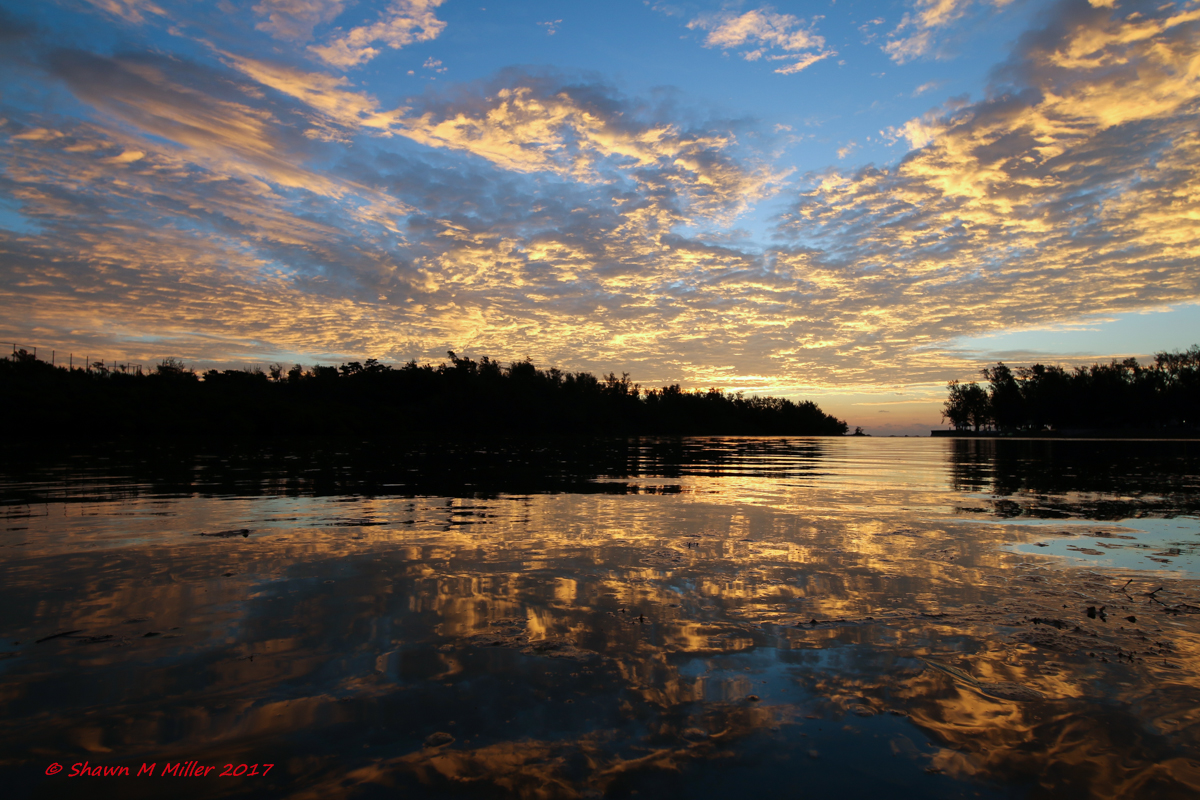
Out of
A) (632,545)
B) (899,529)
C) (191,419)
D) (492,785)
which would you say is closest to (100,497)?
(632,545)

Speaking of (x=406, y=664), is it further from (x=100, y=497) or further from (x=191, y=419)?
(x=191, y=419)

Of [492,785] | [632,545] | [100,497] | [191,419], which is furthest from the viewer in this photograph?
[191,419]

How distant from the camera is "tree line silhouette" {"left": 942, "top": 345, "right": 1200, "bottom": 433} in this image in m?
123

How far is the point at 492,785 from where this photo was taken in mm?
2975

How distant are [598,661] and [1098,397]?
171081mm

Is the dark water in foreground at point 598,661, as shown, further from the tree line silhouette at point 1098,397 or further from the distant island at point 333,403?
the tree line silhouette at point 1098,397

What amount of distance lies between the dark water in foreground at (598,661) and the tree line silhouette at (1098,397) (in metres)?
158

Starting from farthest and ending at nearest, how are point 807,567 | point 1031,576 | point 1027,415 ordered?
point 1027,415, point 807,567, point 1031,576

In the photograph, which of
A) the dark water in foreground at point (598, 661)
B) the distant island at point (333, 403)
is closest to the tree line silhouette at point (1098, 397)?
the distant island at point (333, 403)

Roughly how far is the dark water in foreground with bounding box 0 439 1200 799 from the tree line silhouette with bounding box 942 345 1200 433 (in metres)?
158

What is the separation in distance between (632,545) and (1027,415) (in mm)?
177426

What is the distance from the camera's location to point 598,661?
4.46 metres

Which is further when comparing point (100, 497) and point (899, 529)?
point (100, 497)

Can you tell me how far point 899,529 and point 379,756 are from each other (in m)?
9.44
